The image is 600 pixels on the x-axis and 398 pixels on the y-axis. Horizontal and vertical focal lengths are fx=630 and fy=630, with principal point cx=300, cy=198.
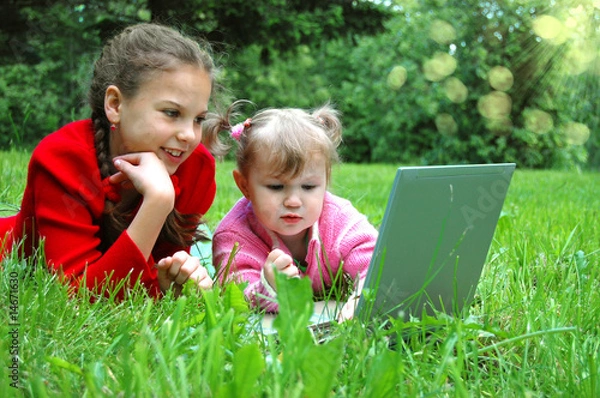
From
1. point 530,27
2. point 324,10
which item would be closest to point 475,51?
point 530,27

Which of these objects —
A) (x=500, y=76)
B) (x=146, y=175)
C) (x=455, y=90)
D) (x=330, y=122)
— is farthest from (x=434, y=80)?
(x=146, y=175)

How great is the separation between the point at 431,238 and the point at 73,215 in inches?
40.8

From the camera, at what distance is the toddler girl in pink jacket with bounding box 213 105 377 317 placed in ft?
6.69

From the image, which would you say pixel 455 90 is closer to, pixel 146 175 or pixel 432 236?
pixel 146 175

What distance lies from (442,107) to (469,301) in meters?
13.3

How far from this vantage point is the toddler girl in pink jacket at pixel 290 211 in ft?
6.69

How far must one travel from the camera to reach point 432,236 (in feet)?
4.83

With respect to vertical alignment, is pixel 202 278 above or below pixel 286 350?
below

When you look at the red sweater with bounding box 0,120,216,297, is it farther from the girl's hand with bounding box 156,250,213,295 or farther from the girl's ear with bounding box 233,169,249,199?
the girl's ear with bounding box 233,169,249,199

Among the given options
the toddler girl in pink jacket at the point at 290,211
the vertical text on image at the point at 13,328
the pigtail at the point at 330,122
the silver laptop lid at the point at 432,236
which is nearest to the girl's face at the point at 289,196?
the toddler girl in pink jacket at the point at 290,211

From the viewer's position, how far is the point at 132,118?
6.30ft

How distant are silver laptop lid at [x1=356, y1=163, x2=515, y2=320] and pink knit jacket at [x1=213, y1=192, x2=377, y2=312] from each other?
0.45 metres

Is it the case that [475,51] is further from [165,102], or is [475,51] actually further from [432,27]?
[165,102]

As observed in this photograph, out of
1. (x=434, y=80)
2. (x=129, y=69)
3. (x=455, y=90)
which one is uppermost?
(x=129, y=69)
